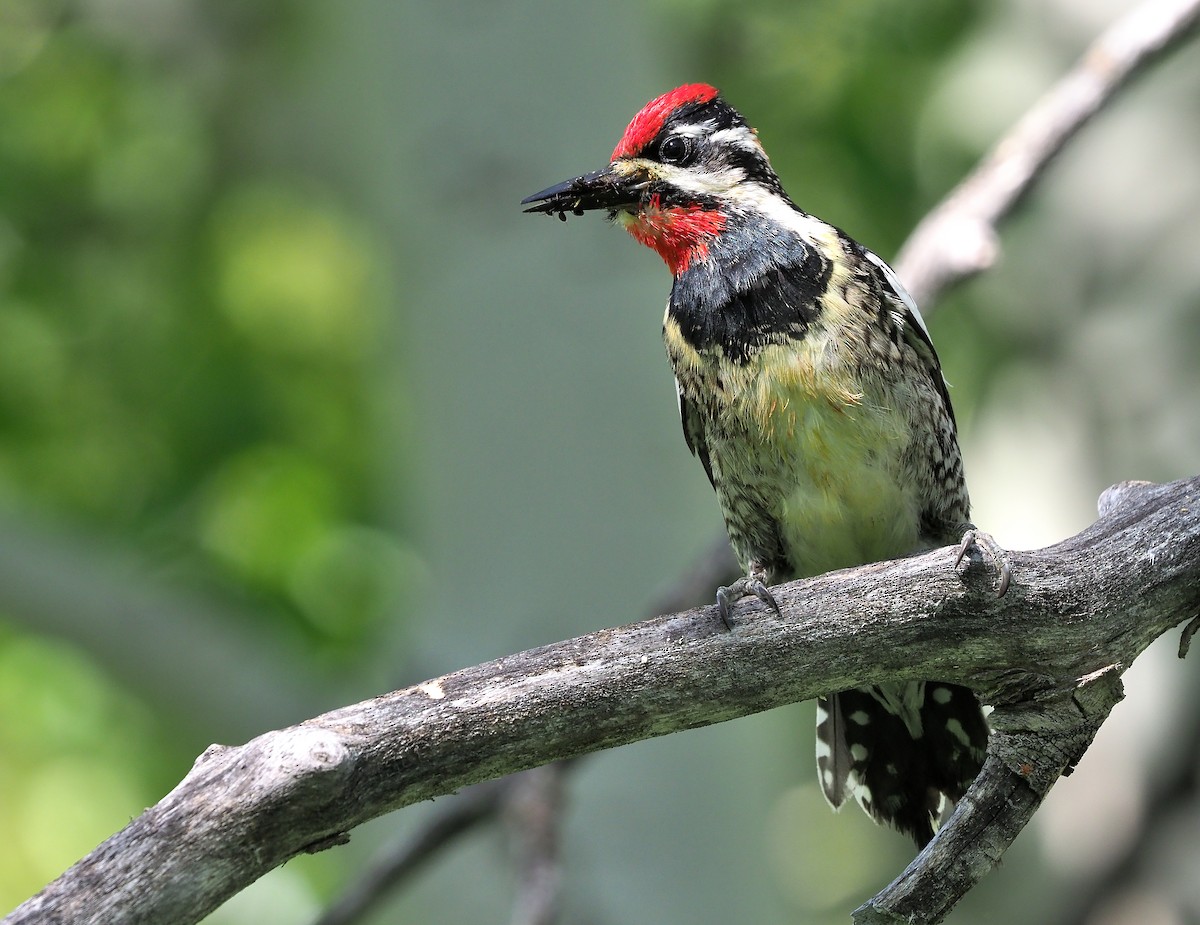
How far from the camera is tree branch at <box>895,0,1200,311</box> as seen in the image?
3.89 metres

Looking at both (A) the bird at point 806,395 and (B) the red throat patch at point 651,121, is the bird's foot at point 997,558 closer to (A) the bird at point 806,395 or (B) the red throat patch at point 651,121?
(A) the bird at point 806,395

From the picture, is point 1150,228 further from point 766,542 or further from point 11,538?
point 11,538

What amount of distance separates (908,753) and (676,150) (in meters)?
1.71

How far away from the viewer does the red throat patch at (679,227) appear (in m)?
3.68

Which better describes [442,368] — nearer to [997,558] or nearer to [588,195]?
[588,195]

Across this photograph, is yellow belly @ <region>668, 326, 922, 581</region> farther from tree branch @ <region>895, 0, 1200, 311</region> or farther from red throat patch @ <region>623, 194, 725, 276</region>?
tree branch @ <region>895, 0, 1200, 311</region>

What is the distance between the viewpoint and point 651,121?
12.2ft

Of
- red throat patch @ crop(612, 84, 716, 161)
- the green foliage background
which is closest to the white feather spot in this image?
red throat patch @ crop(612, 84, 716, 161)

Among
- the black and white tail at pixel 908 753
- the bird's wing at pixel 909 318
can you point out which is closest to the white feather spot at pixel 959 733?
the black and white tail at pixel 908 753

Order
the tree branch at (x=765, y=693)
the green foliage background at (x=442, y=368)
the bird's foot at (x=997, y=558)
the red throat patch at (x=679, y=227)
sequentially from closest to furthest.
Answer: the tree branch at (x=765, y=693) < the bird's foot at (x=997, y=558) < the red throat patch at (x=679, y=227) < the green foliage background at (x=442, y=368)

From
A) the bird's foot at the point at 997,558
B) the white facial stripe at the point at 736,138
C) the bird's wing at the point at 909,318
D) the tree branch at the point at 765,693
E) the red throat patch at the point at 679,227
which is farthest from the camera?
the white facial stripe at the point at 736,138

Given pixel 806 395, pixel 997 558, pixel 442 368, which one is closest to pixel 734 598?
pixel 997 558

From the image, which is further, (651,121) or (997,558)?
(651,121)

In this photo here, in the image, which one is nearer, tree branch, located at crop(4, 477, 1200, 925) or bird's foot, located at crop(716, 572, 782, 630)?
tree branch, located at crop(4, 477, 1200, 925)
